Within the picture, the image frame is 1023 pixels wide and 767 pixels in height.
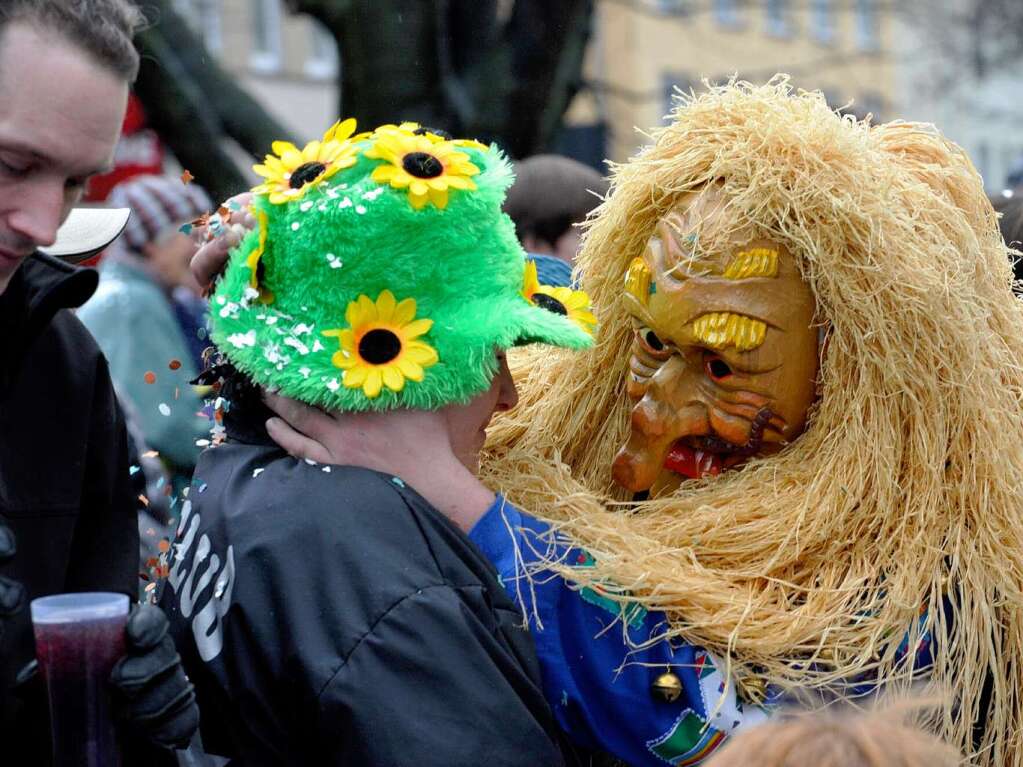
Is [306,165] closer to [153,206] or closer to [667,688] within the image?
[667,688]

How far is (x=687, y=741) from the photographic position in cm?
199

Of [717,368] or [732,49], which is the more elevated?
[717,368]

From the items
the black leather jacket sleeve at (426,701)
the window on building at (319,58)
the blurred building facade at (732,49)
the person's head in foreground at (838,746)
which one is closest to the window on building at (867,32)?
the blurred building facade at (732,49)

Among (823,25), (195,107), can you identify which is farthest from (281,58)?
(195,107)

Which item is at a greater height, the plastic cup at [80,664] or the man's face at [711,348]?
the man's face at [711,348]

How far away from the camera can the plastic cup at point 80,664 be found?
1.60 meters

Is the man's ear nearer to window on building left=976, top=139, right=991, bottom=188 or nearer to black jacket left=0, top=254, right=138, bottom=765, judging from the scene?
black jacket left=0, top=254, right=138, bottom=765

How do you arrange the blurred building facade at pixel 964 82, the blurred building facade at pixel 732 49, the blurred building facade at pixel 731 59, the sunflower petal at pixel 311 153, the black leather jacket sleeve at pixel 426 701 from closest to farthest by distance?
the black leather jacket sleeve at pixel 426 701 → the sunflower petal at pixel 311 153 → the blurred building facade at pixel 964 82 → the blurred building facade at pixel 731 59 → the blurred building facade at pixel 732 49

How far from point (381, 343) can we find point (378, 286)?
0.27ft

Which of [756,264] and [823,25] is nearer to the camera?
[756,264]

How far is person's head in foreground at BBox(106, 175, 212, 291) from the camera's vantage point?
4.88 meters

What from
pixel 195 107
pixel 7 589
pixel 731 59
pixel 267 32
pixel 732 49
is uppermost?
pixel 7 589

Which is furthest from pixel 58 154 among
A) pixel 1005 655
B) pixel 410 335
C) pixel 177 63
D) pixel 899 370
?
pixel 177 63

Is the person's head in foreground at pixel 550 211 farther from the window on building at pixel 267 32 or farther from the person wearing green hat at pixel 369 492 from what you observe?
the window on building at pixel 267 32
